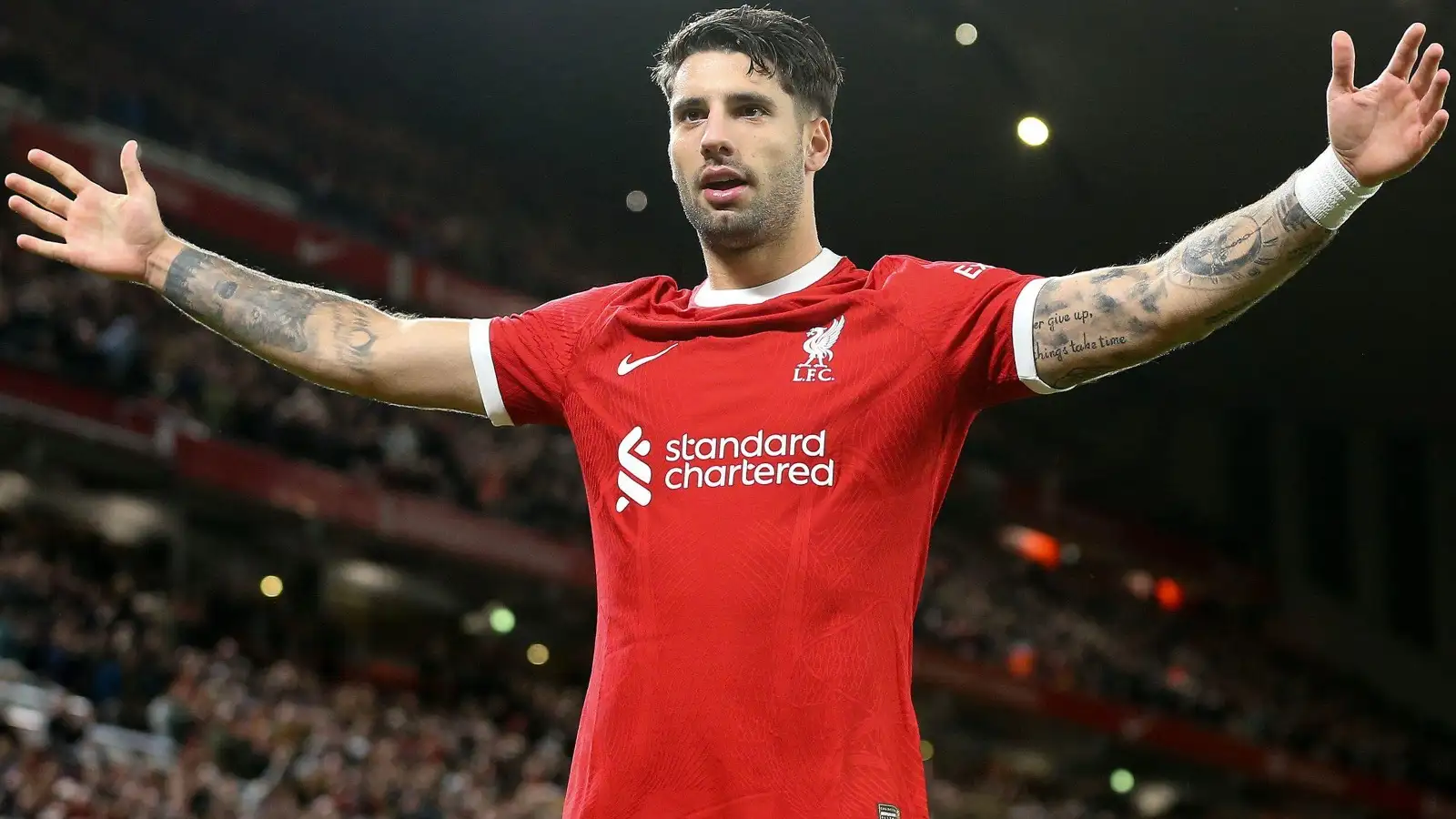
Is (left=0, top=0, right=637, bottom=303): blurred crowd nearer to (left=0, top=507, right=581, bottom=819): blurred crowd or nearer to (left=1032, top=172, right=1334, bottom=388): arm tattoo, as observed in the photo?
(left=0, top=507, right=581, bottom=819): blurred crowd

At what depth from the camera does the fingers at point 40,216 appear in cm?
318

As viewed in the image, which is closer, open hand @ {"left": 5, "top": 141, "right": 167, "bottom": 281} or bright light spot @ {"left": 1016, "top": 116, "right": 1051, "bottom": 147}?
open hand @ {"left": 5, "top": 141, "right": 167, "bottom": 281}

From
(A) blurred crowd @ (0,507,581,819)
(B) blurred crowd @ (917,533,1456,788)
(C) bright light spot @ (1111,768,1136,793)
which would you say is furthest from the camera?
(C) bright light spot @ (1111,768,1136,793)

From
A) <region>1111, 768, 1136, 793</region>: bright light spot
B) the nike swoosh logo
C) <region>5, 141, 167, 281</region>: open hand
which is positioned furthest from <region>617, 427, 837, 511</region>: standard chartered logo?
<region>1111, 768, 1136, 793</region>: bright light spot

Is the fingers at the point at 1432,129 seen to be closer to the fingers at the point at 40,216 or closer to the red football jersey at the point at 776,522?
the red football jersey at the point at 776,522

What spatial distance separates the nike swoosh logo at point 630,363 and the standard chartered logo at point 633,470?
0.13m

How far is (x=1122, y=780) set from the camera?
26266 mm

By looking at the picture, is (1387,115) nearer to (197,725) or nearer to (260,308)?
(260,308)

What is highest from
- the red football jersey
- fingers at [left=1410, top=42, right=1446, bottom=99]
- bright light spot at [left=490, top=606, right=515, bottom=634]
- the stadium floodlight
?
bright light spot at [left=490, top=606, right=515, bottom=634]

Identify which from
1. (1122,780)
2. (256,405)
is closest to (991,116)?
(256,405)

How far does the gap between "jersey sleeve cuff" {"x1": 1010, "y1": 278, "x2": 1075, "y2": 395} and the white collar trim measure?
41 cm

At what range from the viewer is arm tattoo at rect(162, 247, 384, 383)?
3.20 meters

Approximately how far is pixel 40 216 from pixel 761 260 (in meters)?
1.38

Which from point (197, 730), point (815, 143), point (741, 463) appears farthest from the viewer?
point (197, 730)
